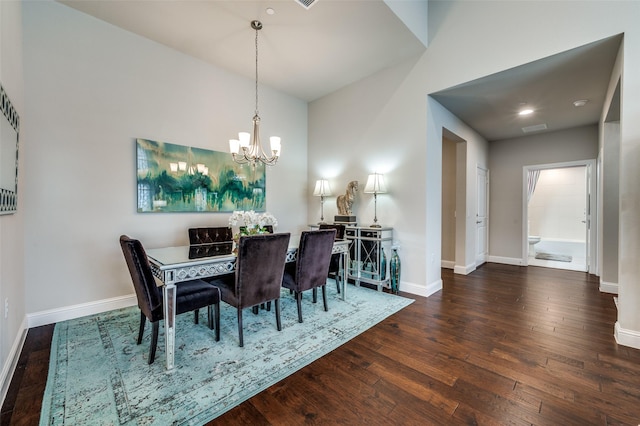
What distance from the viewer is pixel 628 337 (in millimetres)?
2301

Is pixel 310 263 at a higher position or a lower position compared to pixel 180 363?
higher

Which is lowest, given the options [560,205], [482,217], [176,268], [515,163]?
[176,268]

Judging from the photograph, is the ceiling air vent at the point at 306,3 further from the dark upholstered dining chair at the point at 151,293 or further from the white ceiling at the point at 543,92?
the dark upholstered dining chair at the point at 151,293

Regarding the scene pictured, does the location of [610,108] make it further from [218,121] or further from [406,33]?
[218,121]

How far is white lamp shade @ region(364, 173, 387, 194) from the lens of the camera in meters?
3.90

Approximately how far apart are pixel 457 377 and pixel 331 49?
3746mm

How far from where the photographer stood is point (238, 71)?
4027 millimetres

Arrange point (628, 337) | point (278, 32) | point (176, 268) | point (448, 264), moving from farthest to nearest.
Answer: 1. point (448, 264)
2. point (278, 32)
3. point (628, 337)
4. point (176, 268)

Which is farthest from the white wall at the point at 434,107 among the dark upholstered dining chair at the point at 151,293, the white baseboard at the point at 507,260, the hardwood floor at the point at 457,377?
the dark upholstered dining chair at the point at 151,293

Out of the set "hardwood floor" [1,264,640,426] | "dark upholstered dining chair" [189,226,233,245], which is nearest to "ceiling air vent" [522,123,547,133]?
"hardwood floor" [1,264,640,426]

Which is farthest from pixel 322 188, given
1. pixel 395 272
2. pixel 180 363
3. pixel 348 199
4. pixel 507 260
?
pixel 507 260

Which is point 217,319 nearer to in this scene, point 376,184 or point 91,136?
point 91,136

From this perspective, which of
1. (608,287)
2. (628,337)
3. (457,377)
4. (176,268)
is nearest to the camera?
(457,377)

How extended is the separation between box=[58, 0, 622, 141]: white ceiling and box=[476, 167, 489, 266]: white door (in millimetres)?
1545
